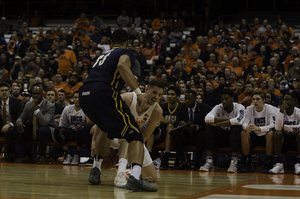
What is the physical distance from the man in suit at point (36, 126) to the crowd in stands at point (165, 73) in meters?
0.02

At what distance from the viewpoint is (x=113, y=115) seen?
414cm

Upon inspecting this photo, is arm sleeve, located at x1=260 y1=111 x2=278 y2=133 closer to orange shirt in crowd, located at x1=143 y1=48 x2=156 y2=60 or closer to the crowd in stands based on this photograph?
Result: the crowd in stands

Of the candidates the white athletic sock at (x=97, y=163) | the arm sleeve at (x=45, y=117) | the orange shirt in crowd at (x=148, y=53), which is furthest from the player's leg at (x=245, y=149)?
the orange shirt in crowd at (x=148, y=53)

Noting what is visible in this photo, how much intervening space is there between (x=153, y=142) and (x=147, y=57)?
7.46 m

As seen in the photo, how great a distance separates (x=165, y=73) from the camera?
12.3 meters

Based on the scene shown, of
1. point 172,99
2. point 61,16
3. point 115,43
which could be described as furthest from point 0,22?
point 115,43

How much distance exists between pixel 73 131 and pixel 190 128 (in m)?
2.56

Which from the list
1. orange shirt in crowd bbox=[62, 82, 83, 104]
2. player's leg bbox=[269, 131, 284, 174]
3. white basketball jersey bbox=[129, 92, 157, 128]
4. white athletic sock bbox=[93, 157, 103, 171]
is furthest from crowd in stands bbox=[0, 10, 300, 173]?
white athletic sock bbox=[93, 157, 103, 171]

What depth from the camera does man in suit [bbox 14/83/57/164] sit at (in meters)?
8.28

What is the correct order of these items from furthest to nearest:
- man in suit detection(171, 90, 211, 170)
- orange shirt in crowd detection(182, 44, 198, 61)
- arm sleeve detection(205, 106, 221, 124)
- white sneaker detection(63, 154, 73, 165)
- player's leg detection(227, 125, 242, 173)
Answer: orange shirt in crowd detection(182, 44, 198, 61) < white sneaker detection(63, 154, 73, 165) < man in suit detection(171, 90, 211, 170) < arm sleeve detection(205, 106, 221, 124) < player's leg detection(227, 125, 242, 173)

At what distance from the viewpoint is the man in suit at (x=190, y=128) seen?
764 cm

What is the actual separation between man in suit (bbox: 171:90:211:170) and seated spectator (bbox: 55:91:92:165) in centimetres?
181

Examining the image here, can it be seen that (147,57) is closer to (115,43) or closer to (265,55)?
(265,55)

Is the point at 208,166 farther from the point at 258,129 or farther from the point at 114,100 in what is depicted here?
the point at 114,100
